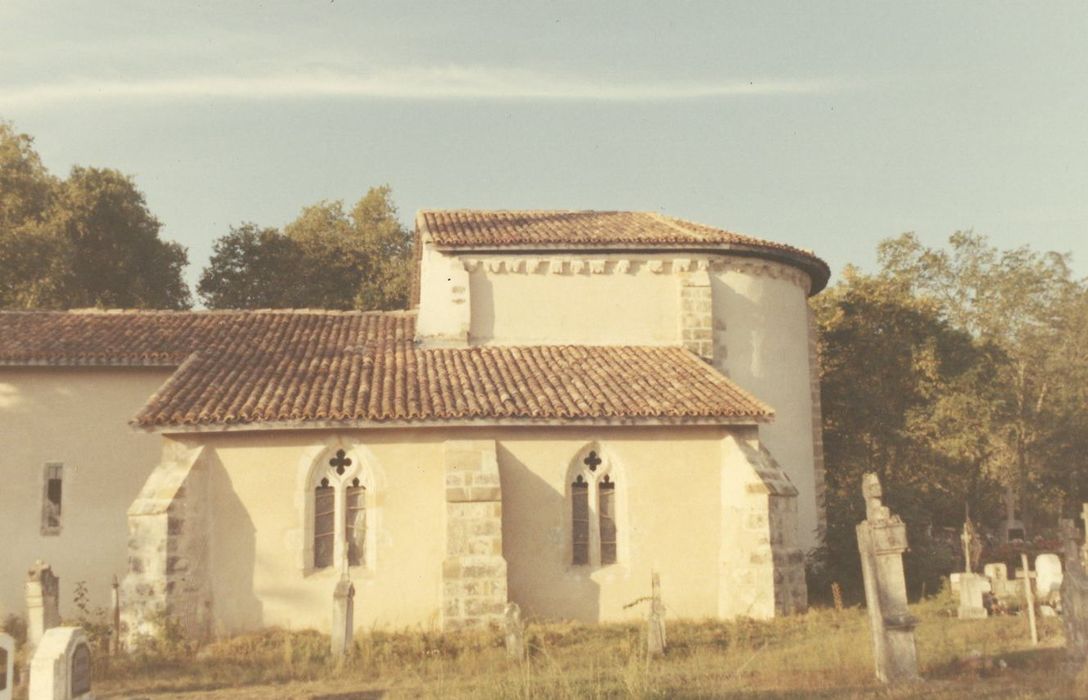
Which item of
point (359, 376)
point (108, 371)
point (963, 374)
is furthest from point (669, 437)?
point (963, 374)

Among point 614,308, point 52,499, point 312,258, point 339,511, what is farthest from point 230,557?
point 312,258

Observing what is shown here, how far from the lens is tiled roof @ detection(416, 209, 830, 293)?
62.5 feet

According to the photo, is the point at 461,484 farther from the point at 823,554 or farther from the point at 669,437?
the point at 823,554

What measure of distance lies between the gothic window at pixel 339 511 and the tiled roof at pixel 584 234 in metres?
5.88

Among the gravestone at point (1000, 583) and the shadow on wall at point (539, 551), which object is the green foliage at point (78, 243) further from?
the gravestone at point (1000, 583)

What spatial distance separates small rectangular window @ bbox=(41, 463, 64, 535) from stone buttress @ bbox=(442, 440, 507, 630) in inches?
334

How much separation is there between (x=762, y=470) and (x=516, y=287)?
23.1 ft

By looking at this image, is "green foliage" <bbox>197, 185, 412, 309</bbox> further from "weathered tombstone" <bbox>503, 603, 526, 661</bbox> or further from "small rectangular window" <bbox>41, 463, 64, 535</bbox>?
"weathered tombstone" <bbox>503, 603, 526, 661</bbox>

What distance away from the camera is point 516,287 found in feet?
63.4

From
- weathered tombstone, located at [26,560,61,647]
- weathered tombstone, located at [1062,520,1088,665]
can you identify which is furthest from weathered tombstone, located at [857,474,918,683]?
weathered tombstone, located at [26,560,61,647]

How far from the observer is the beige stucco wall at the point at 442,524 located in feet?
48.8

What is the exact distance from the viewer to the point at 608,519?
52.0 feet

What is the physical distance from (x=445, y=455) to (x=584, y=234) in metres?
6.83

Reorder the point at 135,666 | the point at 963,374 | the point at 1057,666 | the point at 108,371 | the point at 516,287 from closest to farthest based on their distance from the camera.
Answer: the point at 1057,666 → the point at 135,666 → the point at 108,371 → the point at 516,287 → the point at 963,374
